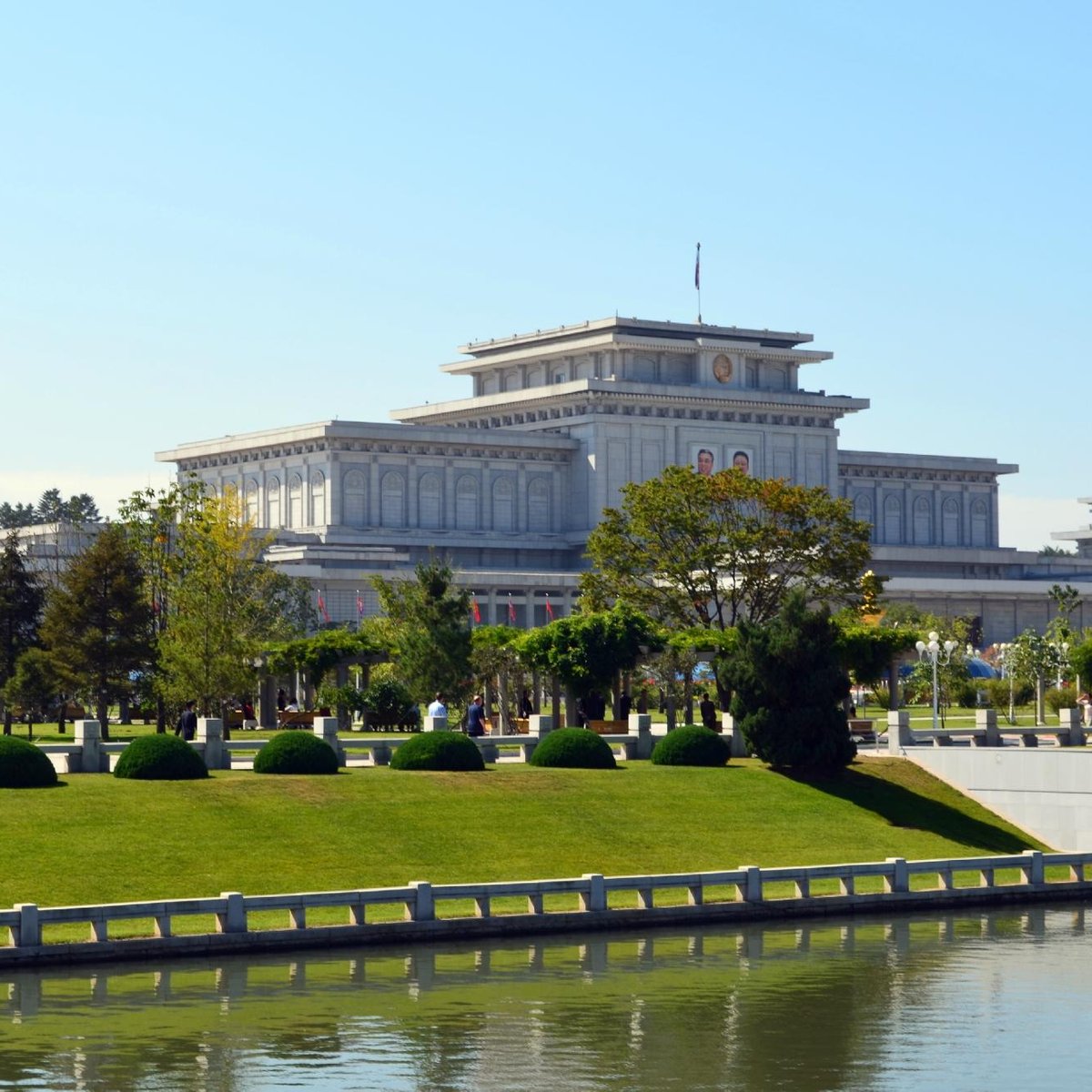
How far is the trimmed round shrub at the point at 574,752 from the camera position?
5669cm

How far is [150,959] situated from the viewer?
37.2m

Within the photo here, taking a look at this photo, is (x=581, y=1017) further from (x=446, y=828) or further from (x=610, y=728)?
(x=610, y=728)

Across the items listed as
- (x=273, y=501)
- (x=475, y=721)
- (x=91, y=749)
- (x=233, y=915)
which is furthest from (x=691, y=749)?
(x=273, y=501)

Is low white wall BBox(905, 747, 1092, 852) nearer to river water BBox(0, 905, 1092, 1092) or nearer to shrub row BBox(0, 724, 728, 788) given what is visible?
shrub row BBox(0, 724, 728, 788)

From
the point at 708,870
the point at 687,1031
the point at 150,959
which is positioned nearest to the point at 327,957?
the point at 150,959

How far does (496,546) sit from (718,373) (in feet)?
70.4

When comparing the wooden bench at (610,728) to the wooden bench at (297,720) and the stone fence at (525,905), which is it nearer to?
the wooden bench at (297,720)

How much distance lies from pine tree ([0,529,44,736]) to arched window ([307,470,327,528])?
246 ft

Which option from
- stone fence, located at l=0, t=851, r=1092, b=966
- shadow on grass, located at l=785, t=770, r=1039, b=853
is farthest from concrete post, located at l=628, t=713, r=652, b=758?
stone fence, located at l=0, t=851, r=1092, b=966

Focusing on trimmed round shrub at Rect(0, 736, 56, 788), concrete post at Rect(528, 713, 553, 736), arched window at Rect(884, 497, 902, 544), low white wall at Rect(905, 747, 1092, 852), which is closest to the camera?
trimmed round shrub at Rect(0, 736, 56, 788)

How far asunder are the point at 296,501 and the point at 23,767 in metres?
110

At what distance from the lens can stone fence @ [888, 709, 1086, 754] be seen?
63594mm

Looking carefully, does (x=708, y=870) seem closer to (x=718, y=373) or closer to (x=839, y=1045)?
(x=839, y=1045)

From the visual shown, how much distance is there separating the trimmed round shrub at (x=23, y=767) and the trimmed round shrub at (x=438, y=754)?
9.30 m
